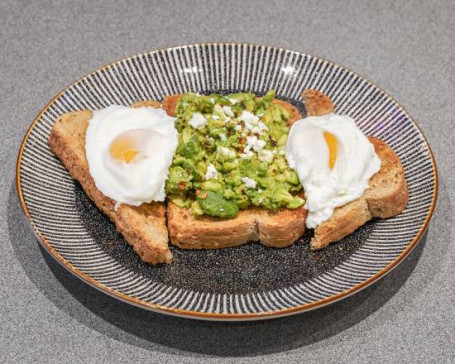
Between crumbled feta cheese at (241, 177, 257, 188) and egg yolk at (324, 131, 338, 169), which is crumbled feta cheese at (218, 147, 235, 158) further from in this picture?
egg yolk at (324, 131, 338, 169)

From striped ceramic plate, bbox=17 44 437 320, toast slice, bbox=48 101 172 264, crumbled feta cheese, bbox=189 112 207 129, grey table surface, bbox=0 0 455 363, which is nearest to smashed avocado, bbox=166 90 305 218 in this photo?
crumbled feta cheese, bbox=189 112 207 129

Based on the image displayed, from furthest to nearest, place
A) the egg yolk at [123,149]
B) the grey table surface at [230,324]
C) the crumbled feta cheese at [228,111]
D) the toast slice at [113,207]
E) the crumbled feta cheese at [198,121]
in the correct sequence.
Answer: the crumbled feta cheese at [228,111], the crumbled feta cheese at [198,121], the egg yolk at [123,149], the toast slice at [113,207], the grey table surface at [230,324]

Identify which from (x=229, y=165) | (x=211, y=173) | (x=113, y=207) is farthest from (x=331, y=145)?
(x=113, y=207)

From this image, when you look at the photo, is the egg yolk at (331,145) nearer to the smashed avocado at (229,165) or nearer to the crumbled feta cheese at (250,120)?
the smashed avocado at (229,165)

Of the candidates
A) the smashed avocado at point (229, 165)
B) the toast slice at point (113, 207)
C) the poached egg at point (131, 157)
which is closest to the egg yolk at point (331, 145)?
the smashed avocado at point (229, 165)

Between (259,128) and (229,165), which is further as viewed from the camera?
(259,128)

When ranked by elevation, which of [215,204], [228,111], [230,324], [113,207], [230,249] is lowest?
[230,324]

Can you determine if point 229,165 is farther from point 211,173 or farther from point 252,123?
point 252,123
